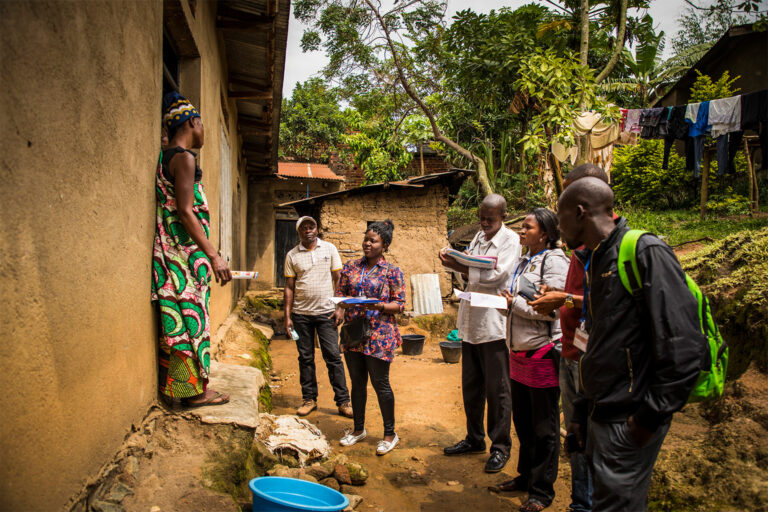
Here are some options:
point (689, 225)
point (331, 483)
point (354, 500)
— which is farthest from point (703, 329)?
point (689, 225)

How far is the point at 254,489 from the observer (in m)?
2.30

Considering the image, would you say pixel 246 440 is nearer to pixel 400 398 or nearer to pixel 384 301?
pixel 384 301

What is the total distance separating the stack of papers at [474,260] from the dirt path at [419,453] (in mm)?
1558

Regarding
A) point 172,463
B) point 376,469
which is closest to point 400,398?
point 376,469

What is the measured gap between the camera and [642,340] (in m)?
1.78

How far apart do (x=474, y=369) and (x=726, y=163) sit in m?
8.06

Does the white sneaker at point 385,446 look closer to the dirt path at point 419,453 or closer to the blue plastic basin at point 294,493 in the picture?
the dirt path at point 419,453

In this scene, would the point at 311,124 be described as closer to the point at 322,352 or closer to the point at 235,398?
the point at 322,352

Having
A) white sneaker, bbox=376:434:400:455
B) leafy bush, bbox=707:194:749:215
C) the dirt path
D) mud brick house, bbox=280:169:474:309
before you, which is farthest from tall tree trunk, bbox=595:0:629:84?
white sneaker, bbox=376:434:400:455

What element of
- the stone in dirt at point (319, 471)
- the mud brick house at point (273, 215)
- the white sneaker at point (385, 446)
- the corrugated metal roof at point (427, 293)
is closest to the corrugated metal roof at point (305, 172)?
the mud brick house at point (273, 215)

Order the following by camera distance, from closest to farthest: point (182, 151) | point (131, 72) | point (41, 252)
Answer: point (41, 252) < point (131, 72) < point (182, 151)

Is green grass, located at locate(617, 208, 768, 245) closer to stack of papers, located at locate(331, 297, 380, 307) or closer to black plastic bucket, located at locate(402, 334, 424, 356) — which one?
black plastic bucket, located at locate(402, 334, 424, 356)

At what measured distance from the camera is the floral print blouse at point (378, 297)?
13.0 ft

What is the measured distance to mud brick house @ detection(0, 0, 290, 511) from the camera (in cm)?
148
